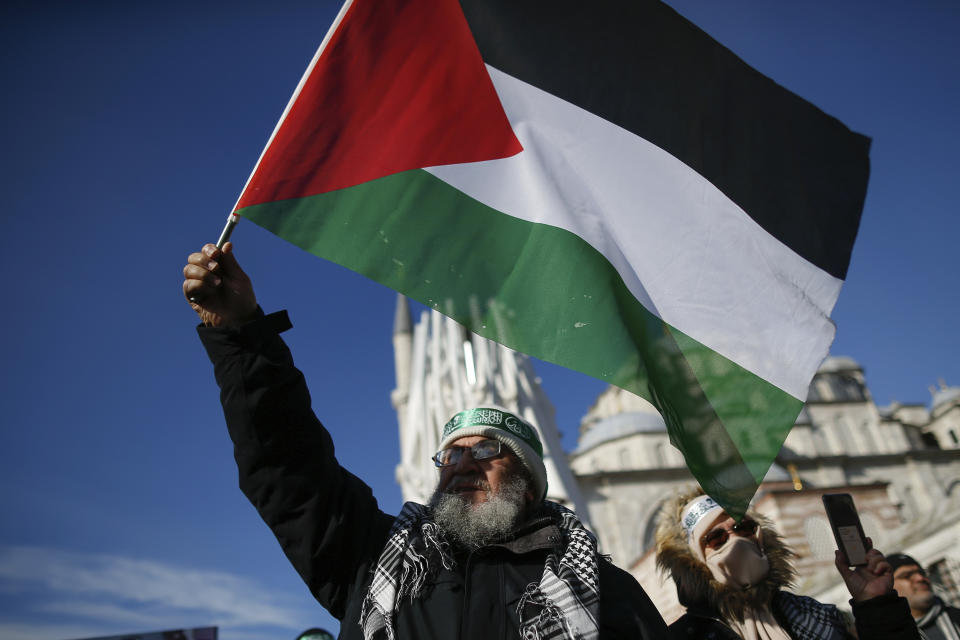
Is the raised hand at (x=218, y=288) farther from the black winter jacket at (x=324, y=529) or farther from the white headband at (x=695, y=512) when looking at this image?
the white headband at (x=695, y=512)

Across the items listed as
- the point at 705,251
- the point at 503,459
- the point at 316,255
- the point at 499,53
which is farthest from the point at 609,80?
the point at 503,459

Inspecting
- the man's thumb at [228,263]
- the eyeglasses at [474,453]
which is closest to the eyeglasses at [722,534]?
the eyeglasses at [474,453]

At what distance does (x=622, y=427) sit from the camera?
125ft

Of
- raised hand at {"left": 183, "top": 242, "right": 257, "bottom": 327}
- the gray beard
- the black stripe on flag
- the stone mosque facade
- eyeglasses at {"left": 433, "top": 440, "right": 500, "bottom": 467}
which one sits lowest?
the gray beard

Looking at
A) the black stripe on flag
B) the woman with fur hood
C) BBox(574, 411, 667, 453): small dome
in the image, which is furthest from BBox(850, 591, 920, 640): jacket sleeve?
BBox(574, 411, 667, 453): small dome

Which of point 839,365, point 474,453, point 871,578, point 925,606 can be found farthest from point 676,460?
point 474,453

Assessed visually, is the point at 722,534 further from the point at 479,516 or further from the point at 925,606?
the point at 925,606

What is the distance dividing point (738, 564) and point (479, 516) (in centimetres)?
135

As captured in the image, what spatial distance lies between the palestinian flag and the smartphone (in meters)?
0.31

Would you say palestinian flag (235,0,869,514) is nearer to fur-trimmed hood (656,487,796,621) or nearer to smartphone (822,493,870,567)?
smartphone (822,493,870,567)

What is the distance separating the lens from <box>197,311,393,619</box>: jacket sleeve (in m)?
2.00


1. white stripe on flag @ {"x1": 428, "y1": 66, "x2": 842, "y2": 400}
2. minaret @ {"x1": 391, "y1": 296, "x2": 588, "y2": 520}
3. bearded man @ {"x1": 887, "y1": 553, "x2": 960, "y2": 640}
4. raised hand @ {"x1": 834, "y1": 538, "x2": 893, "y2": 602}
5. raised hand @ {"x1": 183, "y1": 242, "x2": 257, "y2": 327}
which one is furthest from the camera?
minaret @ {"x1": 391, "y1": 296, "x2": 588, "y2": 520}

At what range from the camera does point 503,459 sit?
2.55 m

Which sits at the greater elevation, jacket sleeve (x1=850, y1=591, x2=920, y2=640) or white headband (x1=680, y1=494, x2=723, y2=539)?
white headband (x1=680, y1=494, x2=723, y2=539)
